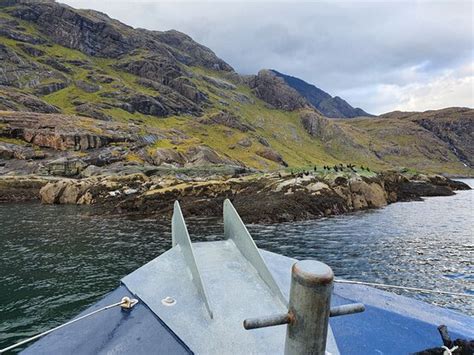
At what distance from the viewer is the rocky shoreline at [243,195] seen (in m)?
39.8

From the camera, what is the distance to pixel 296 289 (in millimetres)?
3025

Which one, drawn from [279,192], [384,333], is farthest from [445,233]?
[384,333]

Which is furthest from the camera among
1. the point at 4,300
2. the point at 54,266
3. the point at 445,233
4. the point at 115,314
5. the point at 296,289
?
the point at 445,233

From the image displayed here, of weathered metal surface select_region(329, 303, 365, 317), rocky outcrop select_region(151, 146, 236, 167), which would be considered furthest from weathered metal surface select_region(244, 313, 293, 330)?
rocky outcrop select_region(151, 146, 236, 167)

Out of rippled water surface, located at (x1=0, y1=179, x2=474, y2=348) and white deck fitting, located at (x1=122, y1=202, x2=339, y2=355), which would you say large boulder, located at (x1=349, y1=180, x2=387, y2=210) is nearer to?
rippled water surface, located at (x1=0, y1=179, x2=474, y2=348)

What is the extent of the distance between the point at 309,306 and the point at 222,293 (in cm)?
401

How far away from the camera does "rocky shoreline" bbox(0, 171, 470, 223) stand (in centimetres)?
3982

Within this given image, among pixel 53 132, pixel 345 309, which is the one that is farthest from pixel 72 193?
pixel 345 309

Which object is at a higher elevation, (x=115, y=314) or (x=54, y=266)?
(x=115, y=314)

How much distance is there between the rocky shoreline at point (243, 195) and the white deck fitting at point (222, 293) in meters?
27.6

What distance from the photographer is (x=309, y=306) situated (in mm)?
3018

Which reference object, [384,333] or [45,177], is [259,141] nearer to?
[45,177]

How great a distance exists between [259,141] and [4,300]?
161 metres

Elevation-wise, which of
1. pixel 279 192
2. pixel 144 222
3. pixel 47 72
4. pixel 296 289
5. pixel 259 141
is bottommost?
pixel 144 222
